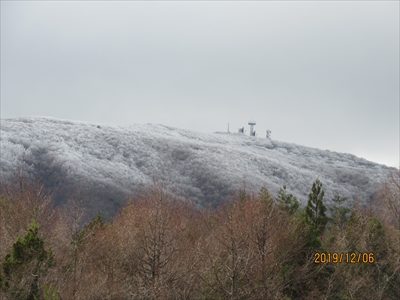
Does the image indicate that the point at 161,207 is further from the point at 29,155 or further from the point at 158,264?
the point at 29,155

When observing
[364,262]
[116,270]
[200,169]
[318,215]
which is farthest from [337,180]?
[116,270]

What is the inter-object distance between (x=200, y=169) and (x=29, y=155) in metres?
29.0

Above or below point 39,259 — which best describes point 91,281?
below

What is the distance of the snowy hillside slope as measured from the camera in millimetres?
84750

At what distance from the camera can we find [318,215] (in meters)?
39.7
